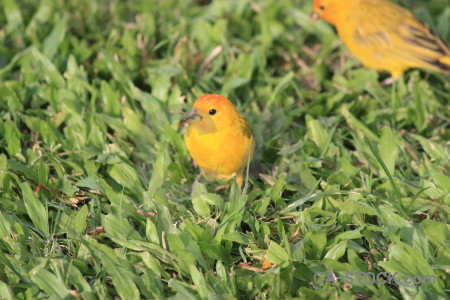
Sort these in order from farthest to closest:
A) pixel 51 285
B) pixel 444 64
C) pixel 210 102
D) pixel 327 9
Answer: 1. pixel 327 9
2. pixel 444 64
3. pixel 210 102
4. pixel 51 285

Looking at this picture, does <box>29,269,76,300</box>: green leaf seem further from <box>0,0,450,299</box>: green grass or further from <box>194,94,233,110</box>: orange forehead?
<box>194,94,233,110</box>: orange forehead

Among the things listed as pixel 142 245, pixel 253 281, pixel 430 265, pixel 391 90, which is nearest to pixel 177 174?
pixel 142 245

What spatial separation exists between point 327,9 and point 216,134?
2.00m

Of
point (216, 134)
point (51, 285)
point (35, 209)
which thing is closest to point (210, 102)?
point (216, 134)

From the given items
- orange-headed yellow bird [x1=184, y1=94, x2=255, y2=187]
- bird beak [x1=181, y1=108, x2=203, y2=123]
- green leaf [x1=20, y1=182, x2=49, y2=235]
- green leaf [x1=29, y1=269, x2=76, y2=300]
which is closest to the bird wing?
orange-headed yellow bird [x1=184, y1=94, x2=255, y2=187]

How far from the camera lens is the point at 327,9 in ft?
14.1

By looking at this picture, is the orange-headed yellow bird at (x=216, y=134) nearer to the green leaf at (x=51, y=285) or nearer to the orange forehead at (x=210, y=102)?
the orange forehead at (x=210, y=102)

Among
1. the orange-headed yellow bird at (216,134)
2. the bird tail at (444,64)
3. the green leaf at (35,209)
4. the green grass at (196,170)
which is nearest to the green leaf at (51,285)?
the green grass at (196,170)

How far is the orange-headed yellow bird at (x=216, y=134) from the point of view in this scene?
2820 millimetres

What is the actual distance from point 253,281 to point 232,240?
234 millimetres

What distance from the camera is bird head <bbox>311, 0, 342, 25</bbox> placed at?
14.0 feet

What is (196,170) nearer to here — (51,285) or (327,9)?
(51,285)

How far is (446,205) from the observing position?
2820 millimetres

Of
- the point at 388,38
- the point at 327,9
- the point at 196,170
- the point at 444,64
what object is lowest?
the point at 196,170
